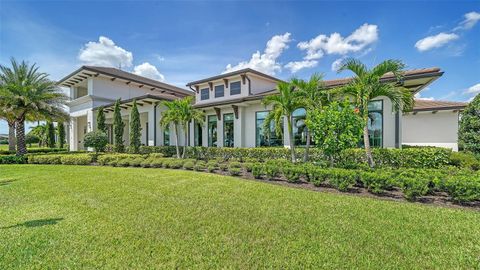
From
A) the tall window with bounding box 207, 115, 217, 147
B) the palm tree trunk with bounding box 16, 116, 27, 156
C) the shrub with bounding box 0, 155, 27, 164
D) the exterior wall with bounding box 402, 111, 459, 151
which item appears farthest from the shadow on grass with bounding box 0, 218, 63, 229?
the exterior wall with bounding box 402, 111, 459, 151

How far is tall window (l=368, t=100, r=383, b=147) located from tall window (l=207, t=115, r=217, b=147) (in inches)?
430

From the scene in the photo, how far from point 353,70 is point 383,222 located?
6568 millimetres

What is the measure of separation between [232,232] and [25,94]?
22571 mm

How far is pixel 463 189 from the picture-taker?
216 inches

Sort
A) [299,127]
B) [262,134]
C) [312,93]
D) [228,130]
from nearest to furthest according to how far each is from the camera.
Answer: [312,93] < [299,127] < [262,134] < [228,130]

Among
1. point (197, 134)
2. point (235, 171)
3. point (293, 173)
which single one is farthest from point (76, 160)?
point (293, 173)

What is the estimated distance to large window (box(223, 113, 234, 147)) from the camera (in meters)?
16.6

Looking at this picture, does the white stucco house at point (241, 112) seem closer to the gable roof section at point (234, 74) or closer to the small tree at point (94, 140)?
the gable roof section at point (234, 74)

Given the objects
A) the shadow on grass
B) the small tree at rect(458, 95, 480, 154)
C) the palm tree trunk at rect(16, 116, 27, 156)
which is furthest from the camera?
the palm tree trunk at rect(16, 116, 27, 156)

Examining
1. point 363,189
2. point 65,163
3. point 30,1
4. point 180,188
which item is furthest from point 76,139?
point 363,189

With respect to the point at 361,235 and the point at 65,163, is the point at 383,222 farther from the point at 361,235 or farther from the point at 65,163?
the point at 65,163

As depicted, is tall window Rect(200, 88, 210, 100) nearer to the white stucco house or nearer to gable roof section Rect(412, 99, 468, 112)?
the white stucco house

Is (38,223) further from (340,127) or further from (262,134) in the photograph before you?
(262,134)

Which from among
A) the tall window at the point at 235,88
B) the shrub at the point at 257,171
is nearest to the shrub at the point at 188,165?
the shrub at the point at 257,171
